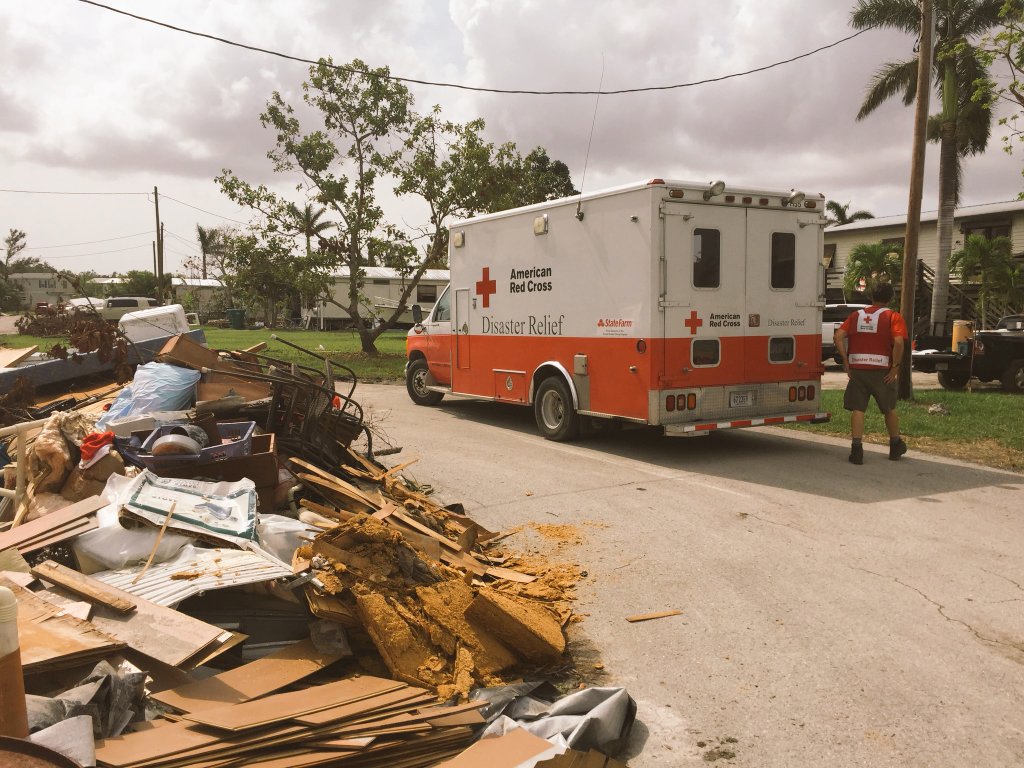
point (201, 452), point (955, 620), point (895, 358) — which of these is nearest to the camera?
point (955, 620)

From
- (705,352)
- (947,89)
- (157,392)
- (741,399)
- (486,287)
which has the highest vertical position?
(947,89)

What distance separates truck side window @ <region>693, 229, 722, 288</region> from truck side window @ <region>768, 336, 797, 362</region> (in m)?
1.13

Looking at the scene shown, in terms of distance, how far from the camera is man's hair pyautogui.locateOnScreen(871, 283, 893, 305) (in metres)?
9.15

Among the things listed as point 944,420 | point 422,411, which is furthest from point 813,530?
point 422,411

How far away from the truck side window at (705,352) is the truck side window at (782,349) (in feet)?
2.74

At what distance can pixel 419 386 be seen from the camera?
14.5 m

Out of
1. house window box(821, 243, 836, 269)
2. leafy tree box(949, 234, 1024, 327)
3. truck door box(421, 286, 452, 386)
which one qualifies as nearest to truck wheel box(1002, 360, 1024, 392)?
truck door box(421, 286, 452, 386)

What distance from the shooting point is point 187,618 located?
373 centimetres

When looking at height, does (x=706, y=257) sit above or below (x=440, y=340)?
above

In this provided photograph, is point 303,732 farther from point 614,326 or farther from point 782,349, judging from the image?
point 782,349

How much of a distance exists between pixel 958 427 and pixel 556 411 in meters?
5.68

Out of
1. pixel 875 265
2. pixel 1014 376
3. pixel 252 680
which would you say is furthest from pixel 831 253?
pixel 252 680

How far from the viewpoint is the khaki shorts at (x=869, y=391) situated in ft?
29.7

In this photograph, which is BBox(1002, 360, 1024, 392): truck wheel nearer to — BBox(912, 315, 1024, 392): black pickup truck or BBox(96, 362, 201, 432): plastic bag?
BBox(912, 315, 1024, 392): black pickup truck
